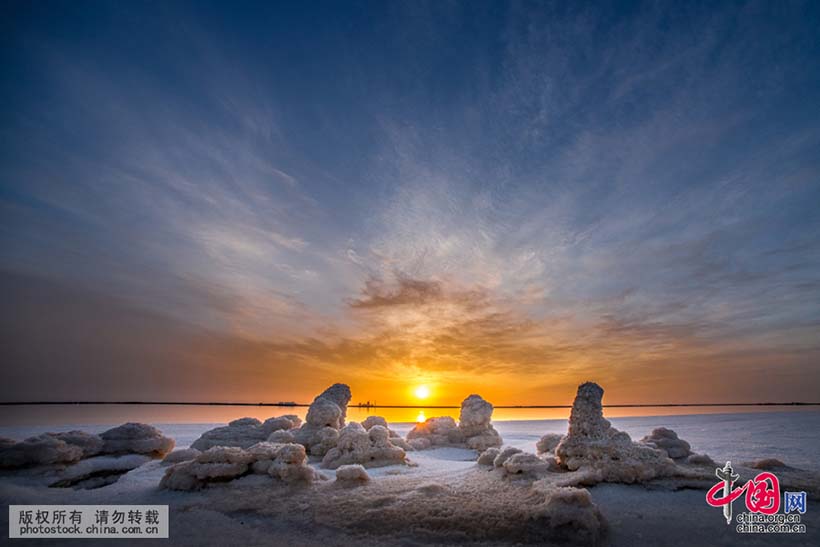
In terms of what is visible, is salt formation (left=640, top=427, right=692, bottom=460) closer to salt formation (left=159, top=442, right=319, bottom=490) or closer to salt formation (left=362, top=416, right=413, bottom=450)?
salt formation (left=362, top=416, right=413, bottom=450)

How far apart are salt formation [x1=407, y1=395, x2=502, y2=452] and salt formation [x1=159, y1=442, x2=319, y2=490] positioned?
30.3 ft

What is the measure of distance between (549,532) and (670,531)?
1604 millimetres

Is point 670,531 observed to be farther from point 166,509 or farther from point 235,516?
point 166,509

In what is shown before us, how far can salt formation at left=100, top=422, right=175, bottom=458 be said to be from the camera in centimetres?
912

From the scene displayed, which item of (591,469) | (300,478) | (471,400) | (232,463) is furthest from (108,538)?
(471,400)

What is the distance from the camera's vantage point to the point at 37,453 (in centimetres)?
711

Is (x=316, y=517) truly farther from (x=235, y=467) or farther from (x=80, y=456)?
(x=80, y=456)

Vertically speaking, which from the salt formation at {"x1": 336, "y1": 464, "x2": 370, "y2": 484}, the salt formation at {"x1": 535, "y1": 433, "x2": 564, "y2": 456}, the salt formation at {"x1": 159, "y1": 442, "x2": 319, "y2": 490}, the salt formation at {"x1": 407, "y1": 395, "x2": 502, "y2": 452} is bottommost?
the salt formation at {"x1": 407, "y1": 395, "x2": 502, "y2": 452}

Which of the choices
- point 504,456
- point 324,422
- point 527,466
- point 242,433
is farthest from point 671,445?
point 242,433

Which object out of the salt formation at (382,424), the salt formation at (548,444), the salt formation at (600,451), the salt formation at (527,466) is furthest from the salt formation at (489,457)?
the salt formation at (382,424)

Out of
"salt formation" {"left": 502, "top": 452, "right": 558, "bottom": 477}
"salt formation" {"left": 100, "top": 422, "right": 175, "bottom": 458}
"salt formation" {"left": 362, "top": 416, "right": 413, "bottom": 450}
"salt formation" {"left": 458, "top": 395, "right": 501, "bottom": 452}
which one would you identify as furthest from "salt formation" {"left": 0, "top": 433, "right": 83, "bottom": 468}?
"salt formation" {"left": 458, "top": 395, "right": 501, "bottom": 452}

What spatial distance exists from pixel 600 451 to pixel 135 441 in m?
12.0

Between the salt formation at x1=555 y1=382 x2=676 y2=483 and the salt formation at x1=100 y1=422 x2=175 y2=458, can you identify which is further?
the salt formation at x1=100 y1=422 x2=175 y2=458

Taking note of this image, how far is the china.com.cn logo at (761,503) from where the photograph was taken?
461 centimetres
